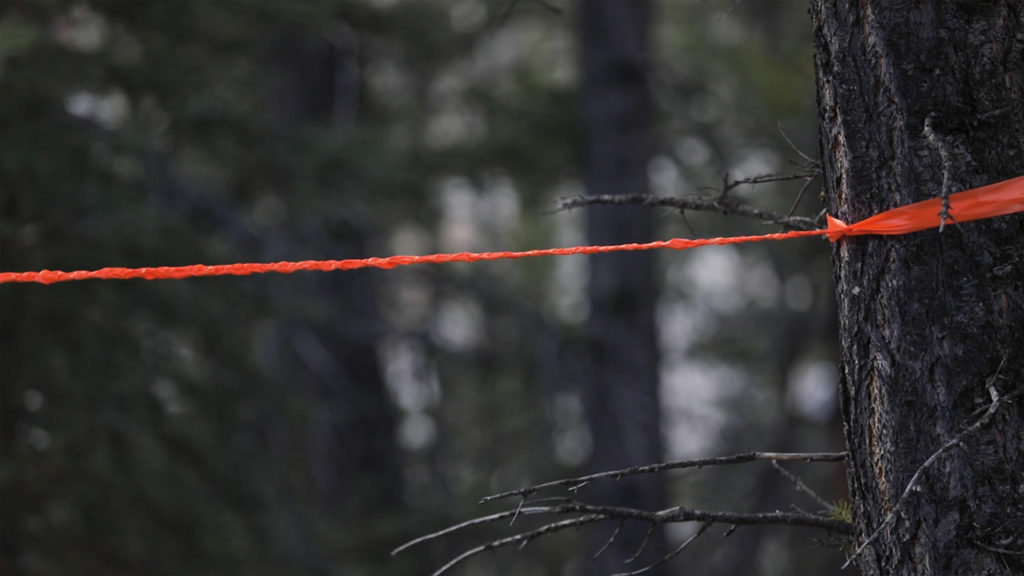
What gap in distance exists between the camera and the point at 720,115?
9258mm

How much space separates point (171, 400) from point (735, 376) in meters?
14.2

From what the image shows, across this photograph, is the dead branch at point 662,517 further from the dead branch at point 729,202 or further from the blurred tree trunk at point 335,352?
the blurred tree trunk at point 335,352

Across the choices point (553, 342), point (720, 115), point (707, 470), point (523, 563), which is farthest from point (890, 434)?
point (707, 470)

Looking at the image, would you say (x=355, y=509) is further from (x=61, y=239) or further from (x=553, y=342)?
(x=61, y=239)

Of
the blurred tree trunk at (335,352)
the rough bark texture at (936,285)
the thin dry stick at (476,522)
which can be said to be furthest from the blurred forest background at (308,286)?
the thin dry stick at (476,522)

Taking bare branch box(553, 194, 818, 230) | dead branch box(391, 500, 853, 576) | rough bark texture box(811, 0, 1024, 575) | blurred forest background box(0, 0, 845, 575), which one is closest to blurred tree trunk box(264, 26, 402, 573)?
blurred forest background box(0, 0, 845, 575)

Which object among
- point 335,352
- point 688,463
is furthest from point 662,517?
point 335,352

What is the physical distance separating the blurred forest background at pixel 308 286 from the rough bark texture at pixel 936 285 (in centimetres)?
45

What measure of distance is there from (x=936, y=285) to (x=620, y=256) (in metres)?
6.00

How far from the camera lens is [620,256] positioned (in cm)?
806

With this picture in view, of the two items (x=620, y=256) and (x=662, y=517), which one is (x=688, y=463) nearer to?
(x=662, y=517)

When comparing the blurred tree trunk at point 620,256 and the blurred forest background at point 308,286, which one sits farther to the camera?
the blurred tree trunk at point 620,256

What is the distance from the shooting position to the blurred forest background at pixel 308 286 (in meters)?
5.45

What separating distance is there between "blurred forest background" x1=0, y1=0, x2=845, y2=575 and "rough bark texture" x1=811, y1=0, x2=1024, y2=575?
45cm
